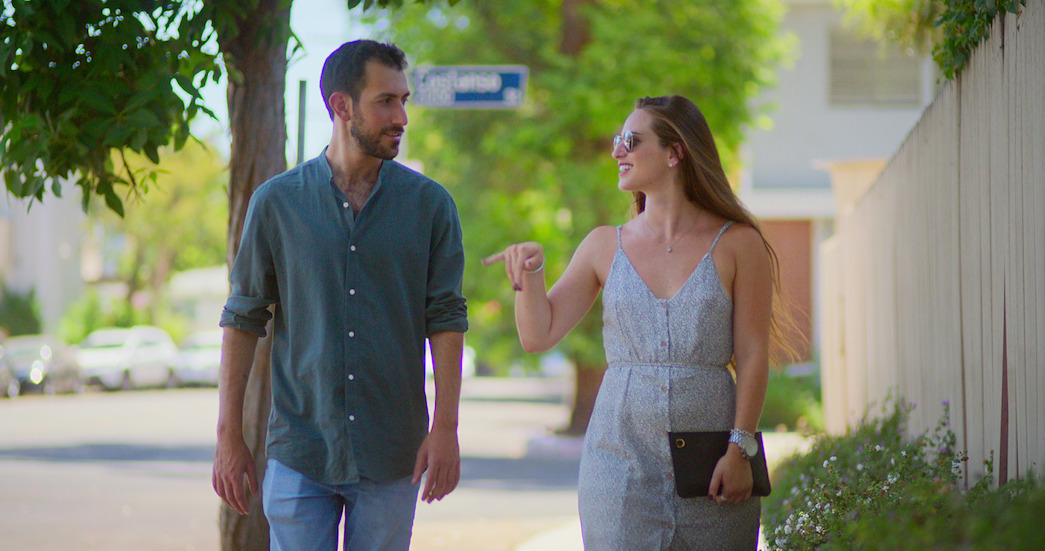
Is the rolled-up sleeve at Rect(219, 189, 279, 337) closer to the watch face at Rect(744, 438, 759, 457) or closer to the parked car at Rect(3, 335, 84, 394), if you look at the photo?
the watch face at Rect(744, 438, 759, 457)

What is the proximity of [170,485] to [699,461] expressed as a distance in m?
9.25

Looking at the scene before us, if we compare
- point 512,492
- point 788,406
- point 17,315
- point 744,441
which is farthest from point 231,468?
point 17,315

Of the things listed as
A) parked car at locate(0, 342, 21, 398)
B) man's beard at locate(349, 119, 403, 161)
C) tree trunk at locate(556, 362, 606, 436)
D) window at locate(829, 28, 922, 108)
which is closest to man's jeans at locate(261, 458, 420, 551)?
man's beard at locate(349, 119, 403, 161)

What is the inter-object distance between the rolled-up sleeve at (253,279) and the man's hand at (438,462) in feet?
1.86

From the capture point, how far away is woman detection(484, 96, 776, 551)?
302 cm

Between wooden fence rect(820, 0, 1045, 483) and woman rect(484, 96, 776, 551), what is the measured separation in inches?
31.5

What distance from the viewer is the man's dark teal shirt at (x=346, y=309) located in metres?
3.04

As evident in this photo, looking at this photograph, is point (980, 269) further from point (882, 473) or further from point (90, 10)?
point (90, 10)

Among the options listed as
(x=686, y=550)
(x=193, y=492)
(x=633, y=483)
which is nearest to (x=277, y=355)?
(x=633, y=483)

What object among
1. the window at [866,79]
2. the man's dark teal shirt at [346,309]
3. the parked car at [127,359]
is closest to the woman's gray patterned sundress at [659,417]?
the man's dark teal shirt at [346,309]

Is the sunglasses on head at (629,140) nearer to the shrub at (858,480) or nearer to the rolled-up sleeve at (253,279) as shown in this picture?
the rolled-up sleeve at (253,279)

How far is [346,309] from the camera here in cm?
305

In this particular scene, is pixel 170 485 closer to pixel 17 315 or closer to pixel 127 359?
pixel 127 359

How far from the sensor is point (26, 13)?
3.46m
